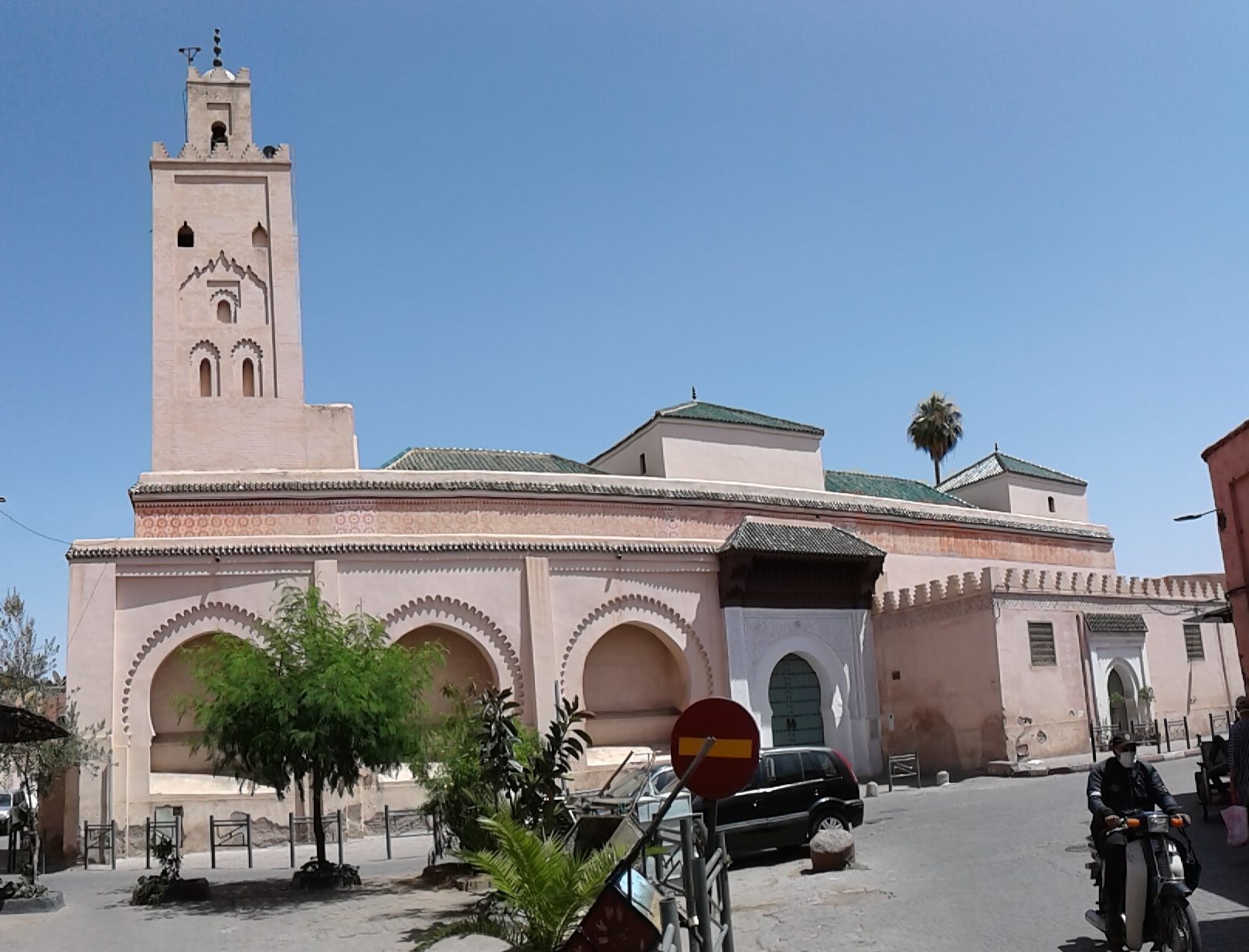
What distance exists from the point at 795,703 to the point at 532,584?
7.13 meters

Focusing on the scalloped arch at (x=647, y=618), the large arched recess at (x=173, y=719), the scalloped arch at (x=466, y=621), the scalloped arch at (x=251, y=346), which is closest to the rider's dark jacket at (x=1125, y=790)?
the scalloped arch at (x=466, y=621)

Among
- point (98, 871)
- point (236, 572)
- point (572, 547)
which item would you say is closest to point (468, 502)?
point (572, 547)

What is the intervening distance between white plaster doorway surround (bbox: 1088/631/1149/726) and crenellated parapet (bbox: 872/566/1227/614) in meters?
1.05

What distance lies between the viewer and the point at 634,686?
86.8 feet

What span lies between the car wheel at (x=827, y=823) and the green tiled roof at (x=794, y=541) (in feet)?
36.6

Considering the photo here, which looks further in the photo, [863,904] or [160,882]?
[160,882]

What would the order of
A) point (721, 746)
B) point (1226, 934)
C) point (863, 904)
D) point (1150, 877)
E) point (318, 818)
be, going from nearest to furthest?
point (721, 746)
point (1150, 877)
point (1226, 934)
point (863, 904)
point (318, 818)

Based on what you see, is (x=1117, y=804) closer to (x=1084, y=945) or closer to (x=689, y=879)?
(x=1084, y=945)

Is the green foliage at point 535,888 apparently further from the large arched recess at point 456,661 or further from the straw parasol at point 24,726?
the large arched recess at point 456,661

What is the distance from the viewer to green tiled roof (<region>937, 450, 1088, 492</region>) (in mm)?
36719

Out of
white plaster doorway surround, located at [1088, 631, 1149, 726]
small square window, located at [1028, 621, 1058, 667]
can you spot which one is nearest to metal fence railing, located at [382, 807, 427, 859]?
small square window, located at [1028, 621, 1058, 667]

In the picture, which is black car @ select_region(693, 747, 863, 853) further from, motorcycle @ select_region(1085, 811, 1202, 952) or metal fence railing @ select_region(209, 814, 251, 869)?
metal fence railing @ select_region(209, 814, 251, 869)

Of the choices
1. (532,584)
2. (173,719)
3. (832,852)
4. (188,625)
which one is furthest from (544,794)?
(173,719)

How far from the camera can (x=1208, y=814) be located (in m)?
14.0
